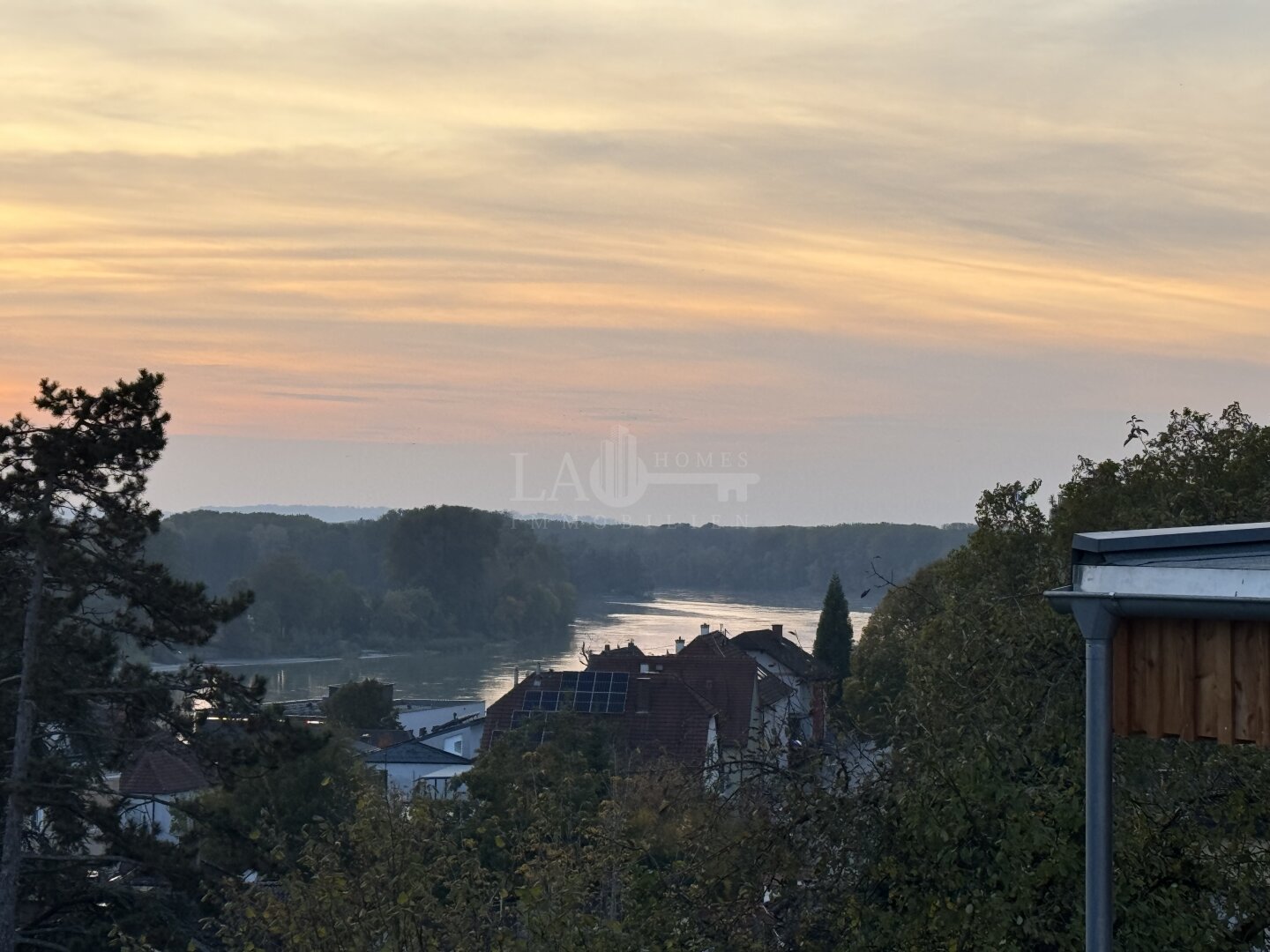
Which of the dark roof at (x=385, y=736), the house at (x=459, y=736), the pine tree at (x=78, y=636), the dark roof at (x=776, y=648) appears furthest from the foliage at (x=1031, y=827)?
the dark roof at (x=776, y=648)

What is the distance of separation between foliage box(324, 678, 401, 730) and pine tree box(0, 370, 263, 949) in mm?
26414

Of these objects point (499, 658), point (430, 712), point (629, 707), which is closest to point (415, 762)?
point (629, 707)

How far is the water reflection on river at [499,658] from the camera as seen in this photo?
71.8 m

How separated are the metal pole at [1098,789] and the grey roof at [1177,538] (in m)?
0.25

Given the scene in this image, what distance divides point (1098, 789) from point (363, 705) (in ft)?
129

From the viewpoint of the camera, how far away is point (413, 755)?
35344 mm

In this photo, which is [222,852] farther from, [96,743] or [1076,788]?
[1076,788]

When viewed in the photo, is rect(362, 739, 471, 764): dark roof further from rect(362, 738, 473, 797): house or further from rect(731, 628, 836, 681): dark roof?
rect(731, 628, 836, 681): dark roof

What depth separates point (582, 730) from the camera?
25547 millimetres

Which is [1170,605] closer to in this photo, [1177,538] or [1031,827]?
[1177,538]

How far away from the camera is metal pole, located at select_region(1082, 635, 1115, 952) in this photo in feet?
13.0

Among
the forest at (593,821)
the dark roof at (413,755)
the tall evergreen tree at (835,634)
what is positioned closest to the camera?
the forest at (593,821)

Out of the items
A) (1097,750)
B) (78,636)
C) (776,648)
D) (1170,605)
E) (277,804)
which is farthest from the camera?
→ (776,648)

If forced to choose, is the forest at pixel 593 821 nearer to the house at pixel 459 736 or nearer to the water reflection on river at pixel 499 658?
the house at pixel 459 736
